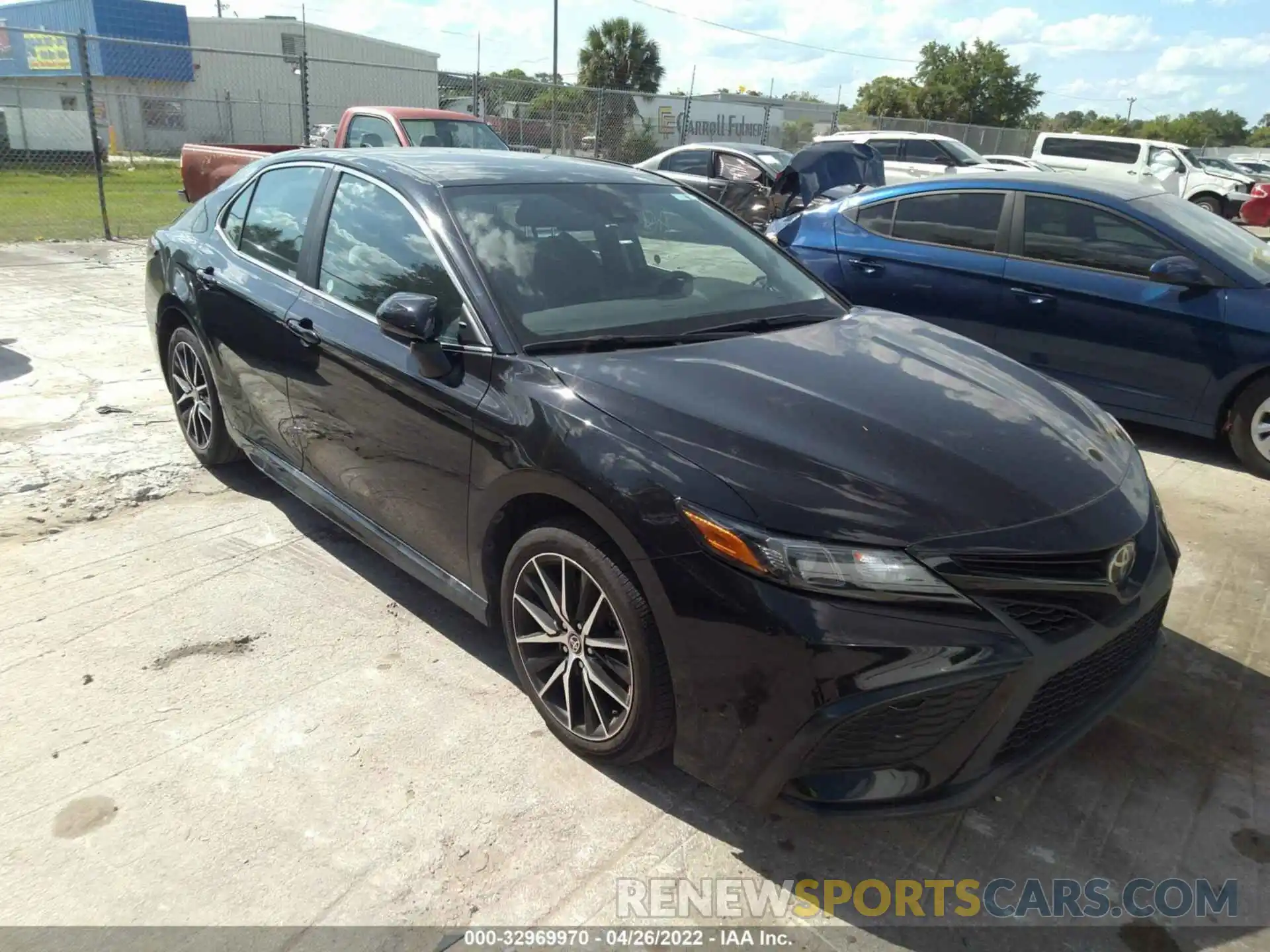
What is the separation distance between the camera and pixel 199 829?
8.16ft

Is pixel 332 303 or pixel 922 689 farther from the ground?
pixel 332 303

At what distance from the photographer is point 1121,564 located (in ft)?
7.83

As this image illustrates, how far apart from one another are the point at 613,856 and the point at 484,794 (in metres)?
0.44

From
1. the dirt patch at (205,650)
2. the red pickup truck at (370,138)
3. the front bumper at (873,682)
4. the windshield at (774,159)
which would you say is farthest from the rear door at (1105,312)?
the windshield at (774,159)

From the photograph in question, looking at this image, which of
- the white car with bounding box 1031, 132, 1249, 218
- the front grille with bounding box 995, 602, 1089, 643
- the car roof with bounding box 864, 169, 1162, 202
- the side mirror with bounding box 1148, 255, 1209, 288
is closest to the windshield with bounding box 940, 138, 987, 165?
the white car with bounding box 1031, 132, 1249, 218

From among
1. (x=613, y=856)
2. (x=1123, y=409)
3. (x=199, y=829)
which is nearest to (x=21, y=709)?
(x=199, y=829)

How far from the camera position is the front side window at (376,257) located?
3.06 meters

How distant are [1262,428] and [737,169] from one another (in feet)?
28.6

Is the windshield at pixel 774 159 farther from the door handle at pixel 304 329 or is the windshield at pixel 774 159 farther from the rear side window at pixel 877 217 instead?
the door handle at pixel 304 329

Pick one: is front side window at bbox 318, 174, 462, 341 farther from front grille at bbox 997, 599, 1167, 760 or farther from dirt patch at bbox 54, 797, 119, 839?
front grille at bbox 997, 599, 1167, 760

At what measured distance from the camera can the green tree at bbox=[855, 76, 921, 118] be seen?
5109 centimetres

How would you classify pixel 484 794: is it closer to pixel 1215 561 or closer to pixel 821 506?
pixel 821 506

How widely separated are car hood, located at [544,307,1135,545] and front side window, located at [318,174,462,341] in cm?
57

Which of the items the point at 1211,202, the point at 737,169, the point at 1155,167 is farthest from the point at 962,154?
the point at 1211,202
